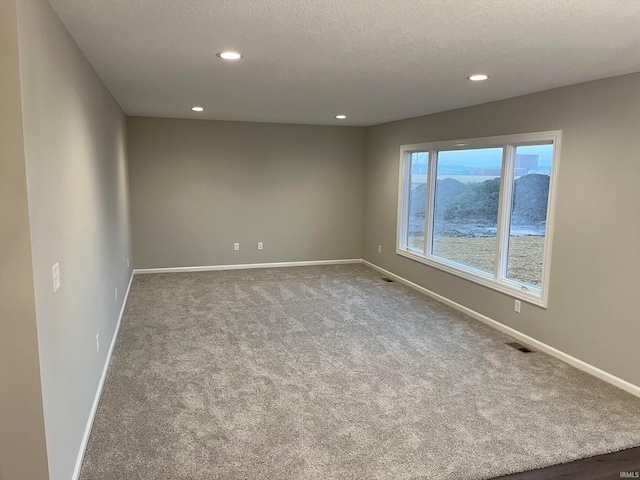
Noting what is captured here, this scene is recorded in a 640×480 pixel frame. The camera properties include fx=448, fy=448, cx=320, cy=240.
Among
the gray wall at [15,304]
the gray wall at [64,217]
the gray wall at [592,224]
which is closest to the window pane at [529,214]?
the gray wall at [592,224]

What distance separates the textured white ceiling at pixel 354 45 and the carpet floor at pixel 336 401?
7.48 feet

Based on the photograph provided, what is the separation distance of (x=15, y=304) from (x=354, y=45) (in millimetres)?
2121

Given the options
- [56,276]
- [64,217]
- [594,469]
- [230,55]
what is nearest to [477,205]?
[594,469]

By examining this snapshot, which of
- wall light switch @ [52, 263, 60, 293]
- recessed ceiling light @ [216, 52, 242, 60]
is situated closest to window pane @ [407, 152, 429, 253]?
recessed ceiling light @ [216, 52, 242, 60]

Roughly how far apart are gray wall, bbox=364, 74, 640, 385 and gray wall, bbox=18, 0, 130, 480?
3633mm

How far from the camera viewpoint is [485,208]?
193 inches

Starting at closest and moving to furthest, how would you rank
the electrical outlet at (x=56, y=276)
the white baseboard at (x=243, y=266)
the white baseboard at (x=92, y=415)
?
the electrical outlet at (x=56, y=276) → the white baseboard at (x=92, y=415) → the white baseboard at (x=243, y=266)

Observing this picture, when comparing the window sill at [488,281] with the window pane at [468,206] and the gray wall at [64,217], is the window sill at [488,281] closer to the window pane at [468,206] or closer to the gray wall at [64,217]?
the window pane at [468,206]

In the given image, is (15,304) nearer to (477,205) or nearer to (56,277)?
(56,277)

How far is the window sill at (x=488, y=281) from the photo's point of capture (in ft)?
13.5

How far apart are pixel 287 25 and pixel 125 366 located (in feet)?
9.23

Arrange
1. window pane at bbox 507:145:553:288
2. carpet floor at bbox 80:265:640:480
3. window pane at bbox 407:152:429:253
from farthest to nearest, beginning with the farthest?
1. window pane at bbox 407:152:429:253
2. window pane at bbox 507:145:553:288
3. carpet floor at bbox 80:265:640:480

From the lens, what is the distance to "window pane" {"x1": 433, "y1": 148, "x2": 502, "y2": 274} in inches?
188

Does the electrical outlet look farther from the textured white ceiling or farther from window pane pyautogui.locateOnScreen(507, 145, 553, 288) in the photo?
window pane pyautogui.locateOnScreen(507, 145, 553, 288)
